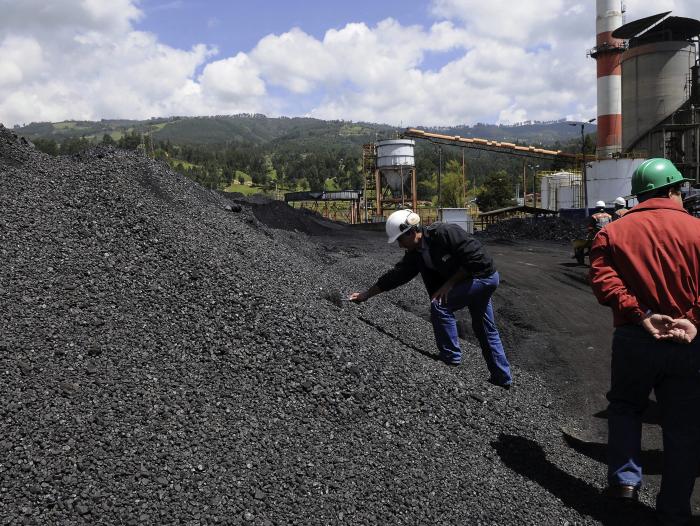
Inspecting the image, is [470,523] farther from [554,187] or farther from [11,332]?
[554,187]

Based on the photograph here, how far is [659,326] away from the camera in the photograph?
3.14 m

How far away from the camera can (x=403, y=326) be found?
691 centimetres

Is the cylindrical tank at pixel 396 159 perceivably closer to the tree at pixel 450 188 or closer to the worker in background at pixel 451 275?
the worker in background at pixel 451 275

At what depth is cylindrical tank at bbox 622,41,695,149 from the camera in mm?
40625

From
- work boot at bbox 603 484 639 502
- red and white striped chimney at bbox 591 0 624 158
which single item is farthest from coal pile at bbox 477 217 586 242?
work boot at bbox 603 484 639 502

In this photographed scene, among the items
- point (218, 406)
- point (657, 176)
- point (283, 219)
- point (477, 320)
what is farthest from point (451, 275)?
point (283, 219)

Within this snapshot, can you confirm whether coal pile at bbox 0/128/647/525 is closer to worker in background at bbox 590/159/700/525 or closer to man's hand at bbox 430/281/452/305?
worker in background at bbox 590/159/700/525

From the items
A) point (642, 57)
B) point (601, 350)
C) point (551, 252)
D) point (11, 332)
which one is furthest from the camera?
point (642, 57)

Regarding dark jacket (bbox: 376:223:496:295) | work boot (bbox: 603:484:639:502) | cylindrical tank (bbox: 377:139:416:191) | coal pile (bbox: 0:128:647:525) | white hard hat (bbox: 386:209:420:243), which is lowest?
work boot (bbox: 603:484:639:502)

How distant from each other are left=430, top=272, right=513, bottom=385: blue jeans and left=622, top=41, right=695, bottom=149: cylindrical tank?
135 ft

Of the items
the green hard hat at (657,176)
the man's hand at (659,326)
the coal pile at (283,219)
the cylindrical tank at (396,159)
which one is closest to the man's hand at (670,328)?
the man's hand at (659,326)

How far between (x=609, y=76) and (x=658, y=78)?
3.43 meters

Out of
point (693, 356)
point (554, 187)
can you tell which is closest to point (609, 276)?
point (693, 356)

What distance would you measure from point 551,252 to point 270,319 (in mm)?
19323
